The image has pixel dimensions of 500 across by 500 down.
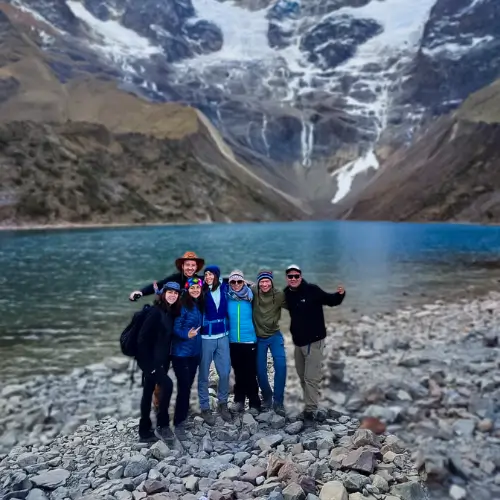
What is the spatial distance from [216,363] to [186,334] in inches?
33.1

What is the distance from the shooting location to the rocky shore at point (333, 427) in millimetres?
6801

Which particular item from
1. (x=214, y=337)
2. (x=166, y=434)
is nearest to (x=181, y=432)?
(x=166, y=434)

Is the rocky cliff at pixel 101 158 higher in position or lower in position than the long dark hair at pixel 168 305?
higher

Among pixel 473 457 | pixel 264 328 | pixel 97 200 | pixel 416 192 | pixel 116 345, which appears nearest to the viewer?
pixel 473 457

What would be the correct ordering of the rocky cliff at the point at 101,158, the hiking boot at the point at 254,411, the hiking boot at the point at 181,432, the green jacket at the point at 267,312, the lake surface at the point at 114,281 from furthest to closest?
1. the rocky cliff at the point at 101,158
2. the lake surface at the point at 114,281
3. the hiking boot at the point at 254,411
4. the green jacket at the point at 267,312
5. the hiking boot at the point at 181,432

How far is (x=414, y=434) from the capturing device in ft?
27.7

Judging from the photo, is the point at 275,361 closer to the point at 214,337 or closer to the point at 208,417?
the point at 214,337

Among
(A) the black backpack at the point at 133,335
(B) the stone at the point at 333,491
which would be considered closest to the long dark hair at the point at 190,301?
(A) the black backpack at the point at 133,335

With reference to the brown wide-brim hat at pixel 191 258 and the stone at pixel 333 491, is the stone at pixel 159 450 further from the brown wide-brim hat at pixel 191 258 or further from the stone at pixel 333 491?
the brown wide-brim hat at pixel 191 258

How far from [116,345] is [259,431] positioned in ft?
31.2

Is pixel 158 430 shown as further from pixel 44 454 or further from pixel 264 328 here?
pixel 264 328

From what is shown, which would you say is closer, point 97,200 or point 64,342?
point 64,342

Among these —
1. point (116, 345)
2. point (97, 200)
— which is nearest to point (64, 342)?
point (116, 345)

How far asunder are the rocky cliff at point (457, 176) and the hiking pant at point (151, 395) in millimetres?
115952
